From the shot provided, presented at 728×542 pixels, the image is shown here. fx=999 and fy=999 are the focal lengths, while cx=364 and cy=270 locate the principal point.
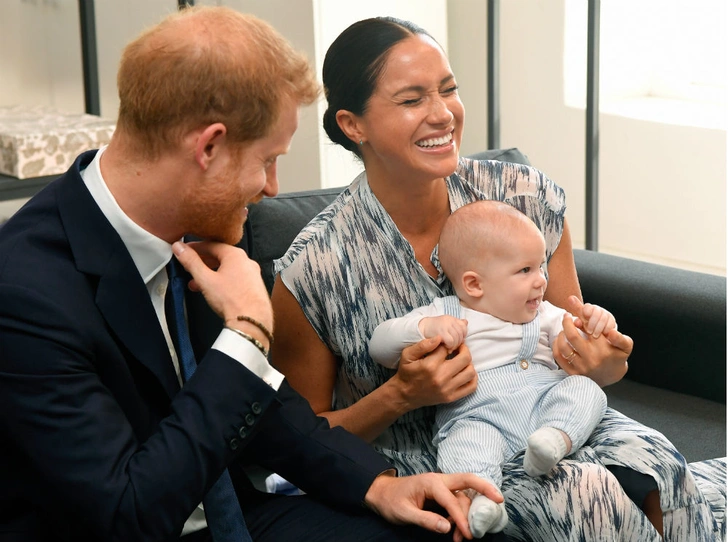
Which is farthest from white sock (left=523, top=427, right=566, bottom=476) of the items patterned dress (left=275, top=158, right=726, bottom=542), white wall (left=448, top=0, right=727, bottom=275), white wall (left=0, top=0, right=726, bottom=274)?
white wall (left=448, top=0, right=727, bottom=275)

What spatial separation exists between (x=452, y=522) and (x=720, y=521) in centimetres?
54

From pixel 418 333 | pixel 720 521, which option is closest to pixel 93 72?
pixel 418 333

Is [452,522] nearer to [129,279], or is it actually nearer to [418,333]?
[418,333]

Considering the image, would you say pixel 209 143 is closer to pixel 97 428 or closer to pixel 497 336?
pixel 97 428

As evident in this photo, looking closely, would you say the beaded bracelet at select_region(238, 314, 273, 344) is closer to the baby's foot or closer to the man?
the man

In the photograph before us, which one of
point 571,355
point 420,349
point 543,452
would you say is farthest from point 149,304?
point 571,355

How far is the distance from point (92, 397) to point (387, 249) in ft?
2.49

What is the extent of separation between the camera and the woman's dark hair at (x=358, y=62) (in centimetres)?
188

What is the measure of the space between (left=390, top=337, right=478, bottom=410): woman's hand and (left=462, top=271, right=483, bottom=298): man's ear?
4.1 inches

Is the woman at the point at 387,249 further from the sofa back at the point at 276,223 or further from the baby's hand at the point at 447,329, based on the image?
the sofa back at the point at 276,223

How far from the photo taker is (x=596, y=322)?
5.69ft

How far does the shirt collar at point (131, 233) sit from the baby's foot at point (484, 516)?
580 mm

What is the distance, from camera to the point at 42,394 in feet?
4.11

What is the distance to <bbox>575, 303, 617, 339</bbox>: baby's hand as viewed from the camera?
5.69ft
